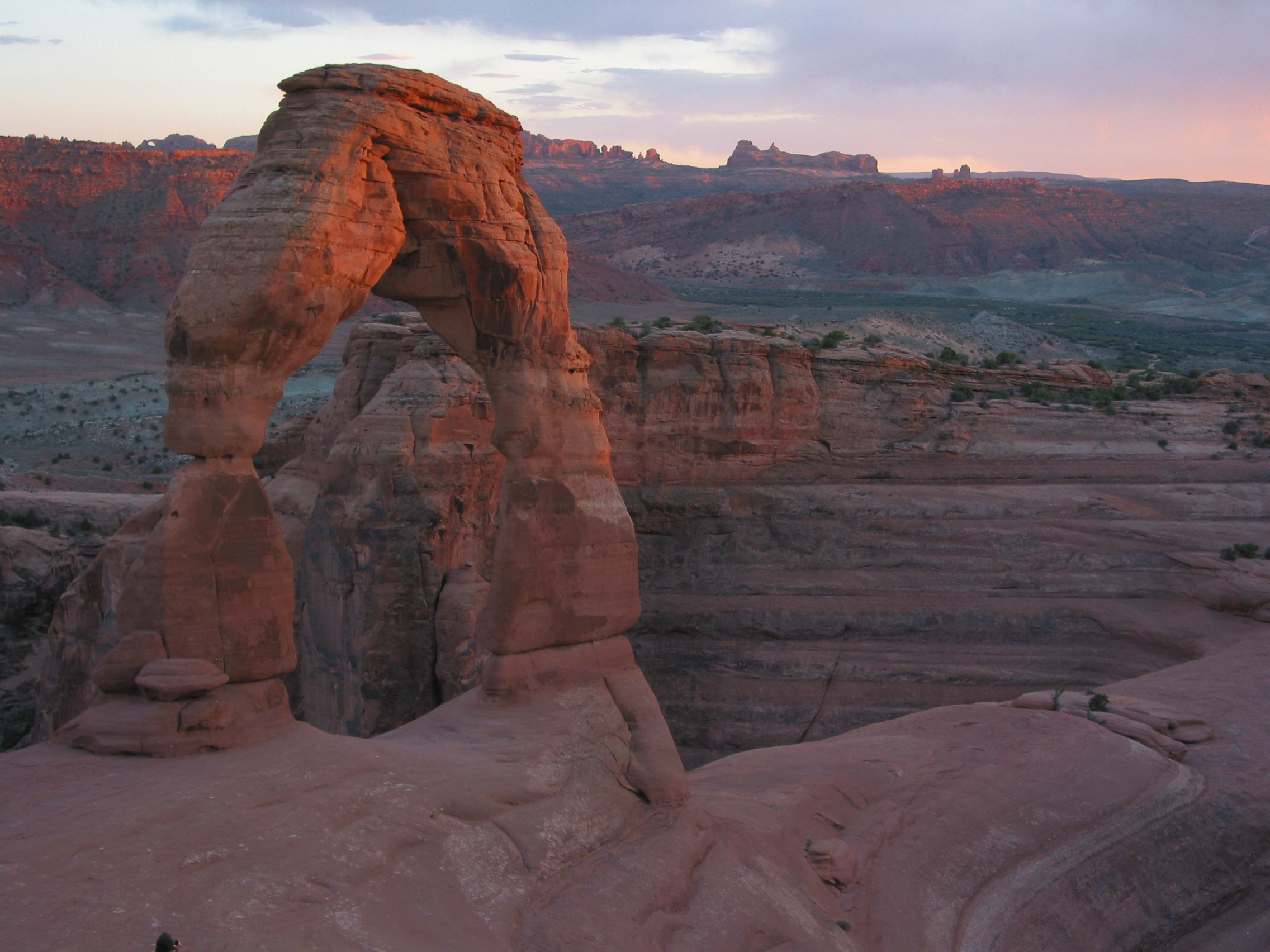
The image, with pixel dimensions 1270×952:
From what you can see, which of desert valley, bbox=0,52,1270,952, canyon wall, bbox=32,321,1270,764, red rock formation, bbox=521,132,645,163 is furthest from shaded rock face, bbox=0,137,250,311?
red rock formation, bbox=521,132,645,163

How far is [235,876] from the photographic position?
624 cm

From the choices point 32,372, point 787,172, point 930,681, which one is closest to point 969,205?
point 787,172

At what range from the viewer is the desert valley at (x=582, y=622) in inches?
296

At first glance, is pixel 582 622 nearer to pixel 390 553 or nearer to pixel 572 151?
pixel 390 553

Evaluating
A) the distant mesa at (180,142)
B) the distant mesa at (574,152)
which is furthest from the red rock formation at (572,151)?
the distant mesa at (180,142)

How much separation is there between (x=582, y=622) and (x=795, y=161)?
601 feet

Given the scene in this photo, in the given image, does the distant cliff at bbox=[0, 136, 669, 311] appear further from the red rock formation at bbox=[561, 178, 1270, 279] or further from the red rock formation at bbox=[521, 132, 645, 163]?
the red rock formation at bbox=[521, 132, 645, 163]

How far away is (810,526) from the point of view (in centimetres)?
2127

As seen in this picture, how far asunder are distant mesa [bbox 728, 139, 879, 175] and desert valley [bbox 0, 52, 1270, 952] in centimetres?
15641

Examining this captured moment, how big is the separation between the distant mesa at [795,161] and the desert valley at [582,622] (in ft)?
513

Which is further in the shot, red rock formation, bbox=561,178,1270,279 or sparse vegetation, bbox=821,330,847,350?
red rock formation, bbox=561,178,1270,279

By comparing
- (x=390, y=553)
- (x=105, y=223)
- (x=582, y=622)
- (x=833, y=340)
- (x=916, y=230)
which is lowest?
(x=390, y=553)

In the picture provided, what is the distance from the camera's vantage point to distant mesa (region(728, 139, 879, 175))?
178500 millimetres

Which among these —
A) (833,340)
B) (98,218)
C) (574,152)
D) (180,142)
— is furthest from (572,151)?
(833,340)
